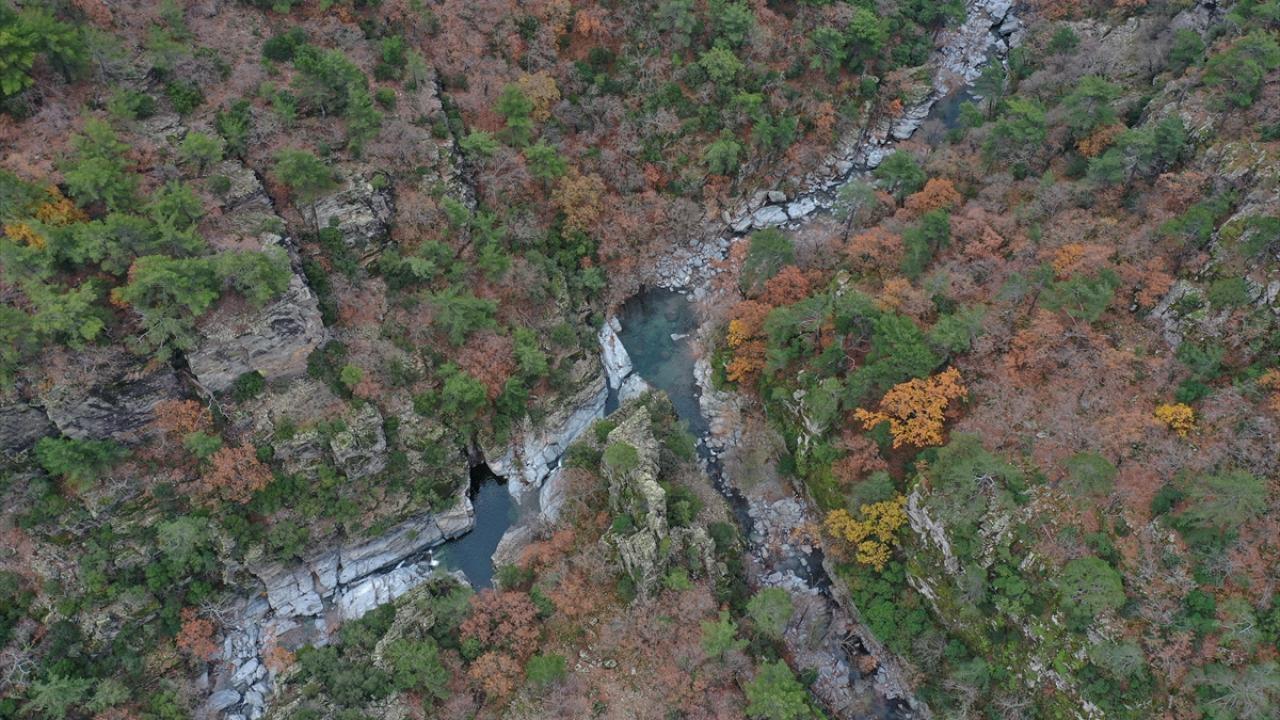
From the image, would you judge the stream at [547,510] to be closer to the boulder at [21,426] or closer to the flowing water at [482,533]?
the flowing water at [482,533]

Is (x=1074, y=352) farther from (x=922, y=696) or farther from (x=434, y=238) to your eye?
(x=434, y=238)

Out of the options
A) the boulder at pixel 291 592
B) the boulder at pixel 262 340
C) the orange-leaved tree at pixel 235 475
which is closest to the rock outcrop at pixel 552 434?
the boulder at pixel 291 592

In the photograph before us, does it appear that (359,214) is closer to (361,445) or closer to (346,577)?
(361,445)

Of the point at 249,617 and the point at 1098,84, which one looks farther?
the point at 1098,84

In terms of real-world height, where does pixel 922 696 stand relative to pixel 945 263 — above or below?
below

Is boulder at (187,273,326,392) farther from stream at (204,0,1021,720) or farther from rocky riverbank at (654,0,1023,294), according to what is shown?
rocky riverbank at (654,0,1023,294)

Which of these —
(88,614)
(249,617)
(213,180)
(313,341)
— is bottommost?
(249,617)

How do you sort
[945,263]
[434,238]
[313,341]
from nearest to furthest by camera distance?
[313,341] → [945,263] → [434,238]

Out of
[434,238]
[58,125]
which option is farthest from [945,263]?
[58,125]
